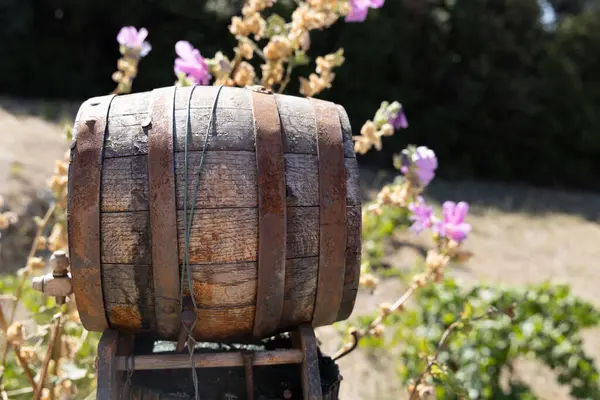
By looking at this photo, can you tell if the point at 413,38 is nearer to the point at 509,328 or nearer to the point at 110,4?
the point at 110,4

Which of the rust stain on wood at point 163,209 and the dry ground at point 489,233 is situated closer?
the rust stain on wood at point 163,209

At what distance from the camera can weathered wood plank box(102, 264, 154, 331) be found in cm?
155

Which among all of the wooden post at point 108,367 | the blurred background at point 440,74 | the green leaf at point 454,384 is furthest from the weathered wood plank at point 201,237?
the blurred background at point 440,74

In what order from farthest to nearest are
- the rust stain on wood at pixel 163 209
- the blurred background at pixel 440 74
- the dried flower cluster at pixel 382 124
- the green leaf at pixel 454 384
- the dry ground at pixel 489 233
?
the blurred background at pixel 440 74
the dry ground at pixel 489 233
the green leaf at pixel 454 384
the dried flower cluster at pixel 382 124
the rust stain on wood at pixel 163 209

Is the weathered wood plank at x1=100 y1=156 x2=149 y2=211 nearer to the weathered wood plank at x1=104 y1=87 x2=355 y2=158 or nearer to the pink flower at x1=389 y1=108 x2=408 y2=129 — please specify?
the weathered wood plank at x1=104 y1=87 x2=355 y2=158

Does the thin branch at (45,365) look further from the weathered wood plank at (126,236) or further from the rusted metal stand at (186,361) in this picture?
the weathered wood plank at (126,236)

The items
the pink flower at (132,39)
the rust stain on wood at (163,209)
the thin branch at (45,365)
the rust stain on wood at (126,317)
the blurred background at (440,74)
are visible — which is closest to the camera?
the rust stain on wood at (163,209)

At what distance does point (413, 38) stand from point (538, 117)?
2005 mm

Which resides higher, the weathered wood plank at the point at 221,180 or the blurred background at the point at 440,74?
the weathered wood plank at the point at 221,180

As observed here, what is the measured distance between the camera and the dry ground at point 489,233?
3.74 m

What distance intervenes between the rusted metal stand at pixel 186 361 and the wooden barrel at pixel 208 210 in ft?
0.20

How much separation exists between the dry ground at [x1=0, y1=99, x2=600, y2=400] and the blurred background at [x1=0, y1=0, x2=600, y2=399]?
7 centimetres

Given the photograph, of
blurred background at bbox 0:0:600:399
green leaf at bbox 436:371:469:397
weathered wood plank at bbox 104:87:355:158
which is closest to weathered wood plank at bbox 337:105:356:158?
weathered wood plank at bbox 104:87:355:158

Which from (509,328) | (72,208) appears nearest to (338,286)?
(72,208)
